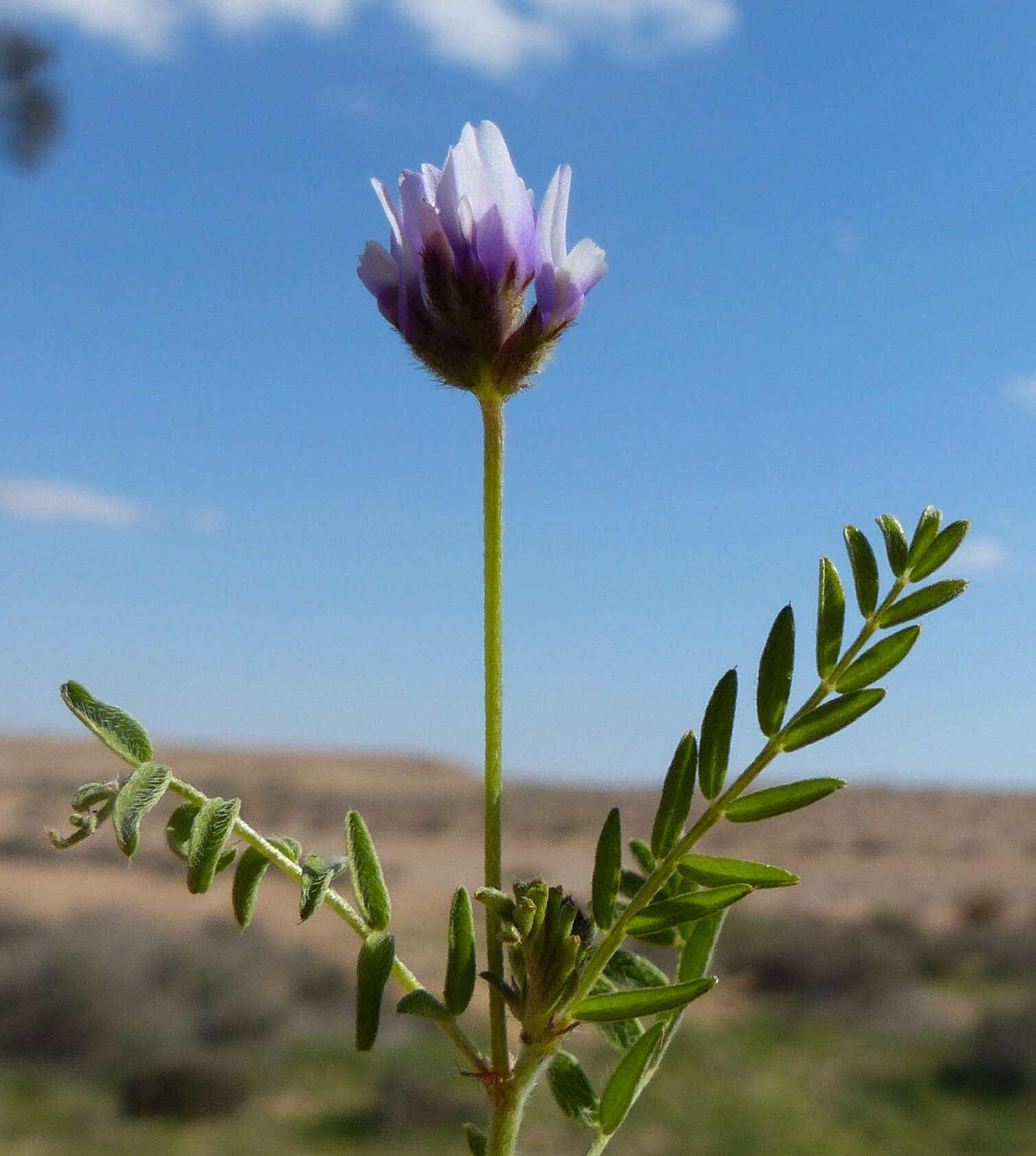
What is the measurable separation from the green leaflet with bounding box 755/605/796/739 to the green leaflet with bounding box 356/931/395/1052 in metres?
0.31

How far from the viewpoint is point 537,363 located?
3.40 feet

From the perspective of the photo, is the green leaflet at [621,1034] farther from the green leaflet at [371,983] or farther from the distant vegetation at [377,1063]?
the distant vegetation at [377,1063]

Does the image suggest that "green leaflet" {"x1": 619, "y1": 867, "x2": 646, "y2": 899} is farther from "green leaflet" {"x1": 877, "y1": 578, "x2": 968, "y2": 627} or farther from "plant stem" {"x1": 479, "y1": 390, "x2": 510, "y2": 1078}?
"green leaflet" {"x1": 877, "y1": 578, "x2": 968, "y2": 627}

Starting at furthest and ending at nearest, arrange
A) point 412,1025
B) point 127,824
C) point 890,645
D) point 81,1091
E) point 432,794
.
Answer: point 432,794, point 412,1025, point 81,1091, point 890,645, point 127,824

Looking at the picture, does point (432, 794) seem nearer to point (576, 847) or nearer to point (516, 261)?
point (576, 847)

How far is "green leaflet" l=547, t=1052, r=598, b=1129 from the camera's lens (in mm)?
993

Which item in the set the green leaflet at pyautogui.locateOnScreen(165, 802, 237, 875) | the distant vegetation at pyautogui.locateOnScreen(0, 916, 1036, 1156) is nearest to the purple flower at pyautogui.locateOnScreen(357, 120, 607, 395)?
the green leaflet at pyautogui.locateOnScreen(165, 802, 237, 875)

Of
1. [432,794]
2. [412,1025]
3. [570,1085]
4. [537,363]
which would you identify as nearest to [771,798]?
[570,1085]

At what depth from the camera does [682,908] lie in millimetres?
903

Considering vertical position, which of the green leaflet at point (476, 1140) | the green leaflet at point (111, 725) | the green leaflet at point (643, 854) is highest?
the green leaflet at point (111, 725)

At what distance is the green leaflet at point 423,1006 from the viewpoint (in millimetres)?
874

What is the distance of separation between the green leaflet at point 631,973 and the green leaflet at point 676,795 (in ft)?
0.27

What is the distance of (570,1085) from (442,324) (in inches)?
22.0

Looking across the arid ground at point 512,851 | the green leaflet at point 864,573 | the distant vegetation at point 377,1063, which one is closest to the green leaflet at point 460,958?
the green leaflet at point 864,573
